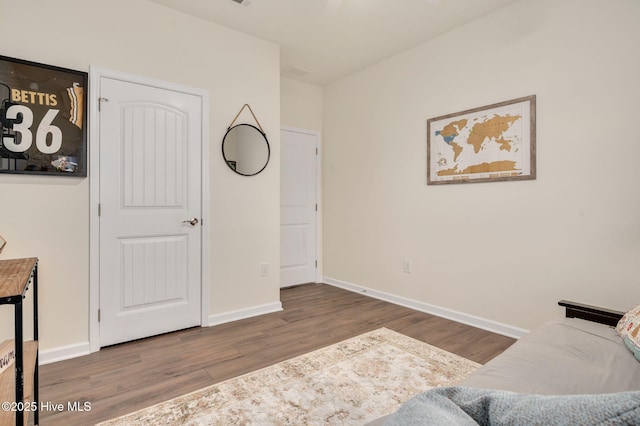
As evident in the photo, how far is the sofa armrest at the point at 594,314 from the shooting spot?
1831mm

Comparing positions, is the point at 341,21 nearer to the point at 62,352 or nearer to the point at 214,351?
the point at 214,351

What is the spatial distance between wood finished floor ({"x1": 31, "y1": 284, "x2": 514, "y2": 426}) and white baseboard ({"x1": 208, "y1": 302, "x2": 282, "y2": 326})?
7 centimetres

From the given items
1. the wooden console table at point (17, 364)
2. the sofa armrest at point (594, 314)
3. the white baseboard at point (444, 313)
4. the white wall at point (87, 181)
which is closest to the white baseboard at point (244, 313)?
the white wall at point (87, 181)

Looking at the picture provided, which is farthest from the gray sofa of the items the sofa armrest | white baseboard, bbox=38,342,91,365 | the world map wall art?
white baseboard, bbox=38,342,91,365

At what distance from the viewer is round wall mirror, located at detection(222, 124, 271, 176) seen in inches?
127

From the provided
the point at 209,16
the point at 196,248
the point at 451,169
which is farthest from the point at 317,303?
the point at 209,16

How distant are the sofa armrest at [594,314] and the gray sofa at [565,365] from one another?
0.04ft

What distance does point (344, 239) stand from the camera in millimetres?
4551

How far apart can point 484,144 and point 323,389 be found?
2.46m

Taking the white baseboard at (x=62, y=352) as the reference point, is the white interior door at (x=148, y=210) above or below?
above

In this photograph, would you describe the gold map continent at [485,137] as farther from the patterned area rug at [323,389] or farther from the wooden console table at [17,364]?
the wooden console table at [17,364]

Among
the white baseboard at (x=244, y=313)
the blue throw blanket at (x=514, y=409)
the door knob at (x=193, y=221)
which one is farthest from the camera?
the white baseboard at (x=244, y=313)

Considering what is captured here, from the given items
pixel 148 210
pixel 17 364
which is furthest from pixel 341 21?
pixel 17 364

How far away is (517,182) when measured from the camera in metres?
2.84
